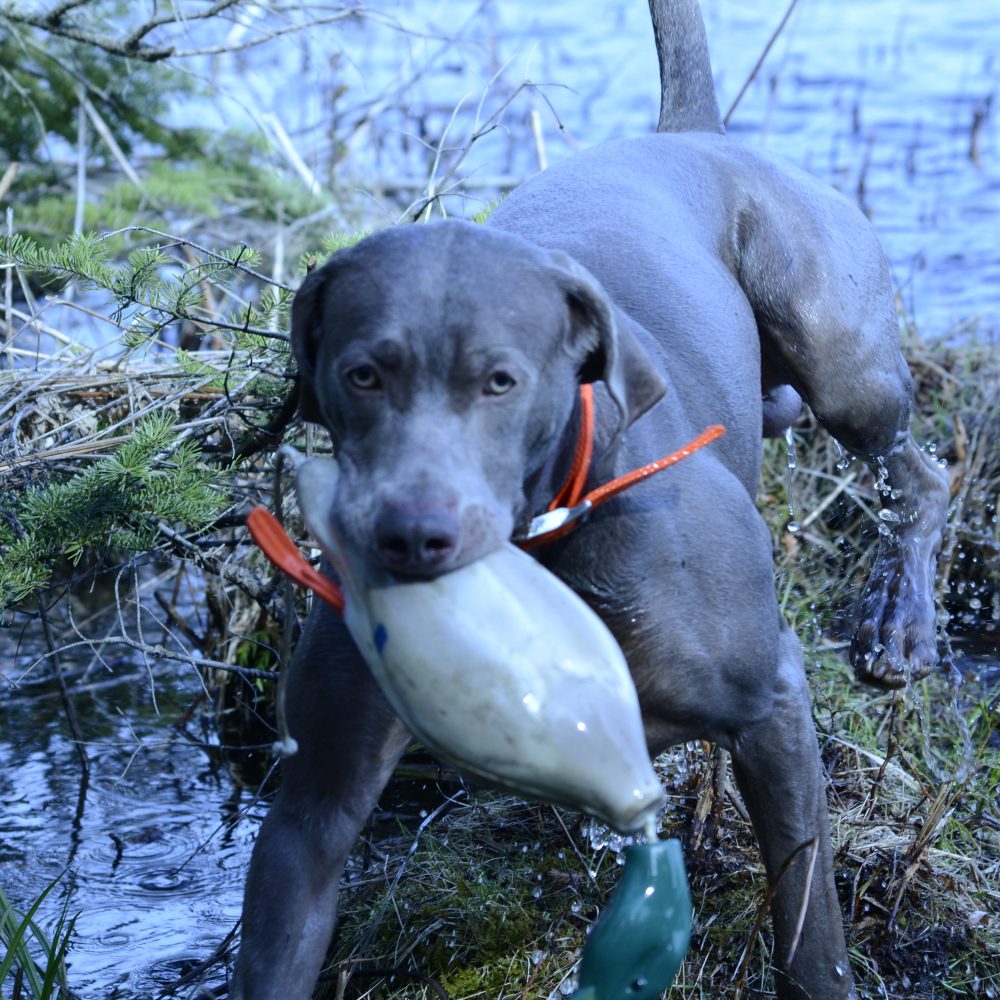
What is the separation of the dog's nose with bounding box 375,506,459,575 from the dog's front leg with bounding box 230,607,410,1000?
0.60 metres

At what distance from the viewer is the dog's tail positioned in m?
4.59

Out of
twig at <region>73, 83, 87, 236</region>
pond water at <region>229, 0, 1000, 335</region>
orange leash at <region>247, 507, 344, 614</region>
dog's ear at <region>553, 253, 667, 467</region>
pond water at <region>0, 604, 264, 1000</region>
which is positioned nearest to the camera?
orange leash at <region>247, 507, 344, 614</region>

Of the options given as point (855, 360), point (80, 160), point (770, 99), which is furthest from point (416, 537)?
point (770, 99)

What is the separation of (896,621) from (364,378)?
2.28 metres

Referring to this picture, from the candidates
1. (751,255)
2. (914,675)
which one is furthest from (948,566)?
(751,255)

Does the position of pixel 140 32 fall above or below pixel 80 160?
above

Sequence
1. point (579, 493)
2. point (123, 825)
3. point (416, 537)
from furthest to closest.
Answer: point (123, 825)
point (579, 493)
point (416, 537)

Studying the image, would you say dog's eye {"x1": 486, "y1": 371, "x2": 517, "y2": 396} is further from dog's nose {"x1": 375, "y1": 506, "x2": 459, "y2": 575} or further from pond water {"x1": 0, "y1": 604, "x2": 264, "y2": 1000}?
pond water {"x1": 0, "y1": 604, "x2": 264, "y2": 1000}

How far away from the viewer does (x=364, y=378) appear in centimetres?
257

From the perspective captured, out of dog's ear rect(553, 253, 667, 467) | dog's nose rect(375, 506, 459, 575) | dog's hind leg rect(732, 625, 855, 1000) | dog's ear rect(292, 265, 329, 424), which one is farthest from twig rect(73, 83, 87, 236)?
dog's nose rect(375, 506, 459, 575)

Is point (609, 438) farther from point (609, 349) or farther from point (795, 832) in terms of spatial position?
point (795, 832)

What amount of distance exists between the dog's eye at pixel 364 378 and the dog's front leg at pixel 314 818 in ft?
1.84

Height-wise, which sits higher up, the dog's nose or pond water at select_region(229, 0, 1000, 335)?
the dog's nose

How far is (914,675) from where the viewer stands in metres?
4.22
